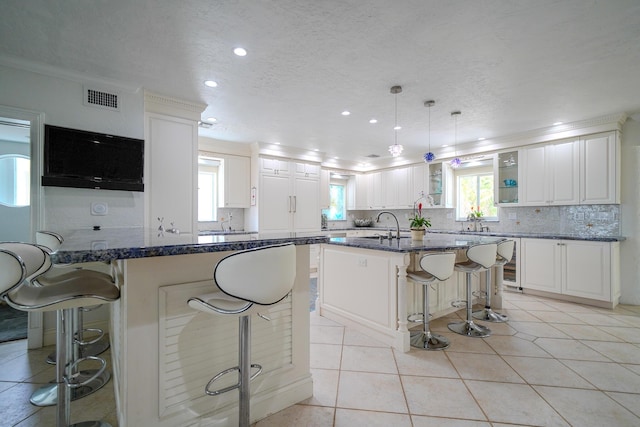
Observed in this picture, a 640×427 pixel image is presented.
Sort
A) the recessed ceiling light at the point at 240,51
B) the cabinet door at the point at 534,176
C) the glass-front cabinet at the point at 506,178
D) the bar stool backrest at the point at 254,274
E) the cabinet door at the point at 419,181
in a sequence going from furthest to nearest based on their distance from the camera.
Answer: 1. the cabinet door at the point at 419,181
2. the glass-front cabinet at the point at 506,178
3. the cabinet door at the point at 534,176
4. the recessed ceiling light at the point at 240,51
5. the bar stool backrest at the point at 254,274

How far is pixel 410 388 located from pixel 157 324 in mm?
1669

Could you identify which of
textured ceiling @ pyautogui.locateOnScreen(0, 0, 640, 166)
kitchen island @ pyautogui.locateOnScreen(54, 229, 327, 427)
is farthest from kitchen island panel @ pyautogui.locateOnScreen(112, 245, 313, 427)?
textured ceiling @ pyautogui.locateOnScreen(0, 0, 640, 166)

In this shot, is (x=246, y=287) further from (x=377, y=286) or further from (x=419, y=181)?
(x=419, y=181)

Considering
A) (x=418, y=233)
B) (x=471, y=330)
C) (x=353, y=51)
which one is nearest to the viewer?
(x=353, y=51)

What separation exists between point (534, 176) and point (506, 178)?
0.45 metres

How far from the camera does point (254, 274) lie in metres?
1.19

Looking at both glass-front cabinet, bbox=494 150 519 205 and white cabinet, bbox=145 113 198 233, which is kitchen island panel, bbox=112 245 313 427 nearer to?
white cabinet, bbox=145 113 198 233

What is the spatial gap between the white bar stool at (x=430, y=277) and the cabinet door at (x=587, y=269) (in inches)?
102

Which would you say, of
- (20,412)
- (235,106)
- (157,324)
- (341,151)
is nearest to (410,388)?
(157,324)

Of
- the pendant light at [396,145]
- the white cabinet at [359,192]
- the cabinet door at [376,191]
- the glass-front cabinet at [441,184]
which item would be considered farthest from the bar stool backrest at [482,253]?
the white cabinet at [359,192]

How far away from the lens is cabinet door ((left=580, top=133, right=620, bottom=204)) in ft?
12.5

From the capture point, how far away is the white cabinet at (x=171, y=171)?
10.9 ft

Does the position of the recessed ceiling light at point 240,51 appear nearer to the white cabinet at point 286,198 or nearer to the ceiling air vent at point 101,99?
the ceiling air vent at point 101,99

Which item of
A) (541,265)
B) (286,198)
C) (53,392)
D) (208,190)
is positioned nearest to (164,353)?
(53,392)
